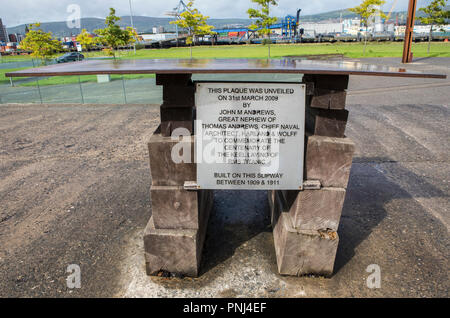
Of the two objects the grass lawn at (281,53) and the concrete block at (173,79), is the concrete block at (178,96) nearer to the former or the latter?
the concrete block at (173,79)

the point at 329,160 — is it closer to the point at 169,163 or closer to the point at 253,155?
the point at 253,155

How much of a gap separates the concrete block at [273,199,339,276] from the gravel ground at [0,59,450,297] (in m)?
0.10

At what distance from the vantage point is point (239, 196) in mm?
4926

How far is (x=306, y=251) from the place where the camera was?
3.01m

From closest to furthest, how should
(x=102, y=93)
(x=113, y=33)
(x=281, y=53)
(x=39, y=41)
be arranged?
(x=102, y=93), (x=39, y=41), (x=113, y=33), (x=281, y=53)

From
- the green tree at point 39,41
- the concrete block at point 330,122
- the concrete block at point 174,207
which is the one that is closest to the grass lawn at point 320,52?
the green tree at point 39,41

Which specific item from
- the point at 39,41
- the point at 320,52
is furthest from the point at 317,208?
the point at 320,52

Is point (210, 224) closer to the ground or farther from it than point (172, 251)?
closer to the ground

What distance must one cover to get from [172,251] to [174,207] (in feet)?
1.42

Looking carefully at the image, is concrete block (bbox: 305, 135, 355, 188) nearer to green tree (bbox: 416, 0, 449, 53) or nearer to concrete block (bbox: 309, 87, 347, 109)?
concrete block (bbox: 309, 87, 347, 109)

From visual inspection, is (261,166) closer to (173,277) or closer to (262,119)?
(262,119)

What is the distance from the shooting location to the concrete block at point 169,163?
2818mm

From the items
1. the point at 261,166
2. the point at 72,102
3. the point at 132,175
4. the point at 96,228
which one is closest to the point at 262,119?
the point at 261,166

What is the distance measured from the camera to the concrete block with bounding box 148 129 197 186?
2.82 meters
